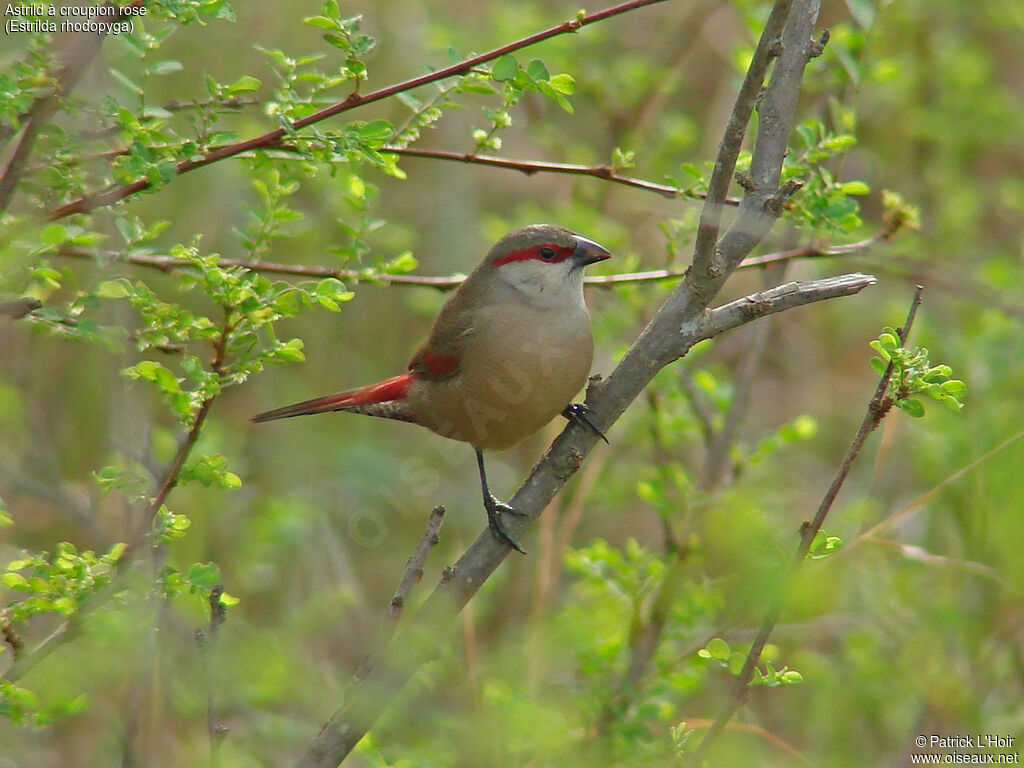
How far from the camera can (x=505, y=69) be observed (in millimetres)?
2439

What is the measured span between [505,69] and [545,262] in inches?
52.0

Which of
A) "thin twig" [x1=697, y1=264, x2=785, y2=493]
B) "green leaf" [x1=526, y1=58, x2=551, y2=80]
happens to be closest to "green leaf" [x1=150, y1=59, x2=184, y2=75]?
"green leaf" [x1=526, y1=58, x2=551, y2=80]

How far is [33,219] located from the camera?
7.19 feet

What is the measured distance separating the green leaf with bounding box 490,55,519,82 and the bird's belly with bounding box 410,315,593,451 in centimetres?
116

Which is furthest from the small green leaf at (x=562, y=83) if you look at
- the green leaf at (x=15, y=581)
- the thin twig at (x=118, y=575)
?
the green leaf at (x=15, y=581)

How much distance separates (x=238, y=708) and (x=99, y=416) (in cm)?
142

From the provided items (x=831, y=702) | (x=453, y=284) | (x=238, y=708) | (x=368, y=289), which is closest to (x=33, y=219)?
(x=453, y=284)

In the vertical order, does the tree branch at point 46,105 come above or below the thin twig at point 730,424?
above

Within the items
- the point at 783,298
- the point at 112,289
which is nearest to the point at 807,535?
the point at 783,298

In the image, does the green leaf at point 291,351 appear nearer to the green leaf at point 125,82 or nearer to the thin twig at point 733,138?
the green leaf at point 125,82

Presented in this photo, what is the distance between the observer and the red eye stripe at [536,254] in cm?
371

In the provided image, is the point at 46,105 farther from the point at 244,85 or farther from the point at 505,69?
the point at 505,69

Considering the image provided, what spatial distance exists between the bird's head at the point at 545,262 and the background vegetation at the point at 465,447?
0.14 meters

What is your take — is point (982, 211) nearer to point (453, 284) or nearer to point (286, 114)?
point (453, 284)
